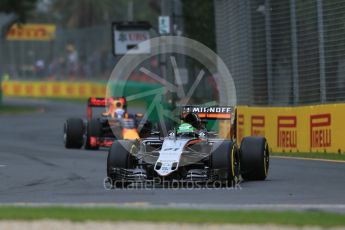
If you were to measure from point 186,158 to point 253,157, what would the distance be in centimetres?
121

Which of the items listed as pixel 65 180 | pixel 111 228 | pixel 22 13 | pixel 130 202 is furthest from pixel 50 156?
pixel 22 13

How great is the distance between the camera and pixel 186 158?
12.3 meters

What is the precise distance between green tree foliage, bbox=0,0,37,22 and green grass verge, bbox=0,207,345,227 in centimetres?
3193

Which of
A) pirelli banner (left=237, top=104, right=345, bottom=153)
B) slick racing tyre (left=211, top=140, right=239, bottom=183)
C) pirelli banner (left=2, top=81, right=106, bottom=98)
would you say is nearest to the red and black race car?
pirelli banner (left=237, top=104, right=345, bottom=153)

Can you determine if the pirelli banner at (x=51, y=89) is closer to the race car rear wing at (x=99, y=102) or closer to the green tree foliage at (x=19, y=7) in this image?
the green tree foliage at (x=19, y=7)

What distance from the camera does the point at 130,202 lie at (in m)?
10.5

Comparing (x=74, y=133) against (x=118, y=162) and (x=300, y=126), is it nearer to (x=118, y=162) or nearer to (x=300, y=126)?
(x=300, y=126)

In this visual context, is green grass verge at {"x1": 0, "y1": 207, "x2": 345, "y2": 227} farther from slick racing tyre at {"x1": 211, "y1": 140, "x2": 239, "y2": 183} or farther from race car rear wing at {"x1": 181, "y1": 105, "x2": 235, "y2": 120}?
race car rear wing at {"x1": 181, "y1": 105, "x2": 235, "y2": 120}

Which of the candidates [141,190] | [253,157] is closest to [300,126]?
[253,157]

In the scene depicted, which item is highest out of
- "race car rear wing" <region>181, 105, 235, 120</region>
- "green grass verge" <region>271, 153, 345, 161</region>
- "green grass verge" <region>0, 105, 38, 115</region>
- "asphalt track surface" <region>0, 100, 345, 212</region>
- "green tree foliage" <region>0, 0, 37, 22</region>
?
"green tree foliage" <region>0, 0, 37, 22</region>

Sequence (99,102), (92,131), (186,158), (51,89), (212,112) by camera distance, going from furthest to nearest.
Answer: (51,89), (99,102), (92,131), (212,112), (186,158)

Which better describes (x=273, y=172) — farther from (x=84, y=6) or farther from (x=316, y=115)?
(x=84, y=6)

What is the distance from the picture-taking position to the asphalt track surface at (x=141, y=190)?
10.4m

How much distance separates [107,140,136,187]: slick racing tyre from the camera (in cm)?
1242
